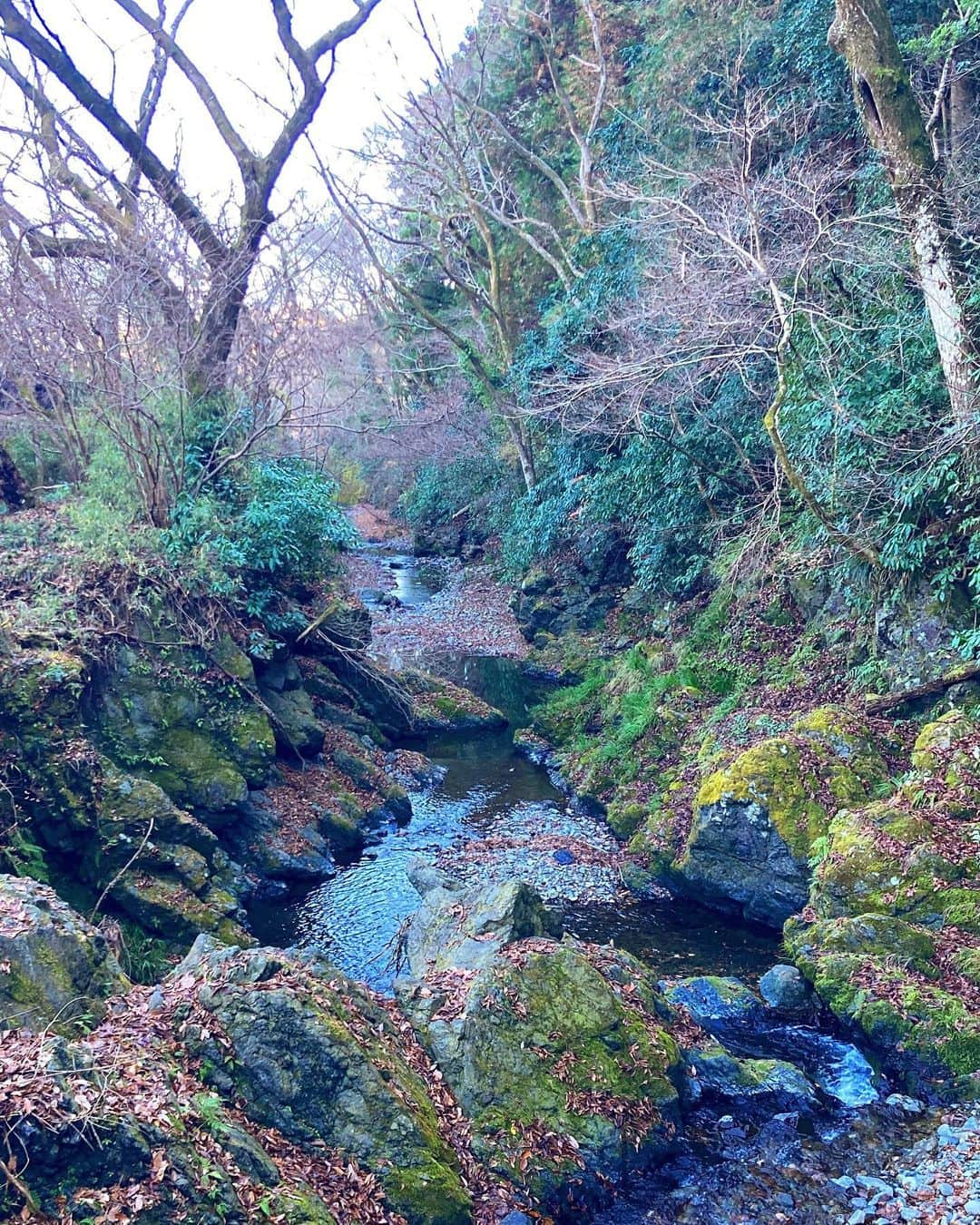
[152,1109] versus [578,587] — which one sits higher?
[152,1109]

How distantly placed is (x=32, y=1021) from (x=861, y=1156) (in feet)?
19.2

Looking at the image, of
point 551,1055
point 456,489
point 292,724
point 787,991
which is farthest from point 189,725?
point 456,489

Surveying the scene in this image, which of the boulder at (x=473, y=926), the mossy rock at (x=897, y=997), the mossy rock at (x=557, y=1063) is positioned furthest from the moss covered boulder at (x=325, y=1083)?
the mossy rock at (x=897, y=997)

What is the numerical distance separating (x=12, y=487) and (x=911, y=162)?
14233 millimetres

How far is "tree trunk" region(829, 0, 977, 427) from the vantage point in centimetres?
1043

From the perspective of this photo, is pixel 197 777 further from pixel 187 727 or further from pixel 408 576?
pixel 408 576

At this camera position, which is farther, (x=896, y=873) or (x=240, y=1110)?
(x=896, y=873)

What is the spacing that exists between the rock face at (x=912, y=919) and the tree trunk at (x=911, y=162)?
4.55m

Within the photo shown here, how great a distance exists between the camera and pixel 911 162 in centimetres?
1072

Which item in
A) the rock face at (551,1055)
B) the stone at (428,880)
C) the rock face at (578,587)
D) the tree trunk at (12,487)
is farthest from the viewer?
the rock face at (578,587)

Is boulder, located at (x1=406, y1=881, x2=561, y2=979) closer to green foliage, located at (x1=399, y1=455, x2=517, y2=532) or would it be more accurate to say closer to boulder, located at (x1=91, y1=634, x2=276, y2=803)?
boulder, located at (x1=91, y1=634, x2=276, y2=803)

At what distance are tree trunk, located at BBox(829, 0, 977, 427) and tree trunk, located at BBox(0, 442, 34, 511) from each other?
1380cm

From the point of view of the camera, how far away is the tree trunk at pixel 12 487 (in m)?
14.4

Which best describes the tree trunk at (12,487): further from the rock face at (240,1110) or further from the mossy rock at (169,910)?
the rock face at (240,1110)
